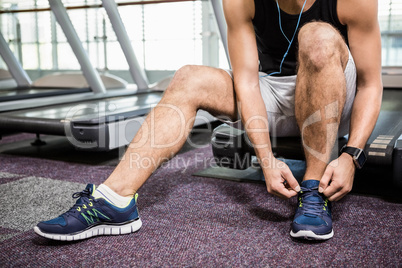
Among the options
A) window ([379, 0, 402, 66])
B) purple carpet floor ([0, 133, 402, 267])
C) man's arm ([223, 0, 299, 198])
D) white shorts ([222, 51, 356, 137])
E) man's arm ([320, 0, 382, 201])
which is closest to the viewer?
purple carpet floor ([0, 133, 402, 267])

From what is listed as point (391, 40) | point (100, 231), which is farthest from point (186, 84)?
point (391, 40)

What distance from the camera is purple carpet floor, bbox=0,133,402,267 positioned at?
3.22ft

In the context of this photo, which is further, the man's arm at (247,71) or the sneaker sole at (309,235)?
the man's arm at (247,71)

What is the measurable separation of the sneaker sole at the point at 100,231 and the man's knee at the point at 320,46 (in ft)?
2.14

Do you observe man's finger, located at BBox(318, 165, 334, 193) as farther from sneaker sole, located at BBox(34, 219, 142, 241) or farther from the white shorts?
sneaker sole, located at BBox(34, 219, 142, 241)

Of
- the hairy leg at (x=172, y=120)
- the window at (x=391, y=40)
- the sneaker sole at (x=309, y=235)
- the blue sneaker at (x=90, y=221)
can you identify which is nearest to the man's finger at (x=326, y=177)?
the sneaker sole at (x=309, y=235)

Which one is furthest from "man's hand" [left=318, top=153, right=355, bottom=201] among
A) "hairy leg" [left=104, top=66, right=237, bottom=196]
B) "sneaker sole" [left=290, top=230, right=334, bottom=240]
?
"hairy leg" [left=104, top=66, right=237, bottom=196]

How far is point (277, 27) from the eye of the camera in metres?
1.30

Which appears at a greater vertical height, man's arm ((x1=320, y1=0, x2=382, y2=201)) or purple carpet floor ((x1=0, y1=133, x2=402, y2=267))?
man's arm ((x1=320, y1=0, x2=382, y2=201))

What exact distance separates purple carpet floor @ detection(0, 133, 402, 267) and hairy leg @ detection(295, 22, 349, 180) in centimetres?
22

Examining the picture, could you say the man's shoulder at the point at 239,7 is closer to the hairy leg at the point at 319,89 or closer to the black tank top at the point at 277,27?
the black tank top at the point at 277,27

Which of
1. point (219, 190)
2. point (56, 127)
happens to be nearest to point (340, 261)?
point (219, 190)

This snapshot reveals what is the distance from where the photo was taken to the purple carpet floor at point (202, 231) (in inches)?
38.7

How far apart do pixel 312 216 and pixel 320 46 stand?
45 centimetres
